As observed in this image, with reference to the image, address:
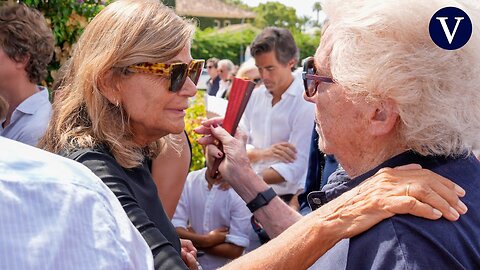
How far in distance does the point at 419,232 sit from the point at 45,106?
8.42ft

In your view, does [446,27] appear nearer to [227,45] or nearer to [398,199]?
[398,199]

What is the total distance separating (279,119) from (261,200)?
2592mm

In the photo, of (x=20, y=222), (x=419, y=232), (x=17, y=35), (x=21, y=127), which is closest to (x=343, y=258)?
(x=419, y=232)

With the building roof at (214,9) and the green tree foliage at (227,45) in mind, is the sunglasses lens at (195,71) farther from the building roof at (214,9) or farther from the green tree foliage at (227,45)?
the building roof at (214,9)

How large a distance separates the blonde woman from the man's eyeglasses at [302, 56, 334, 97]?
58cm


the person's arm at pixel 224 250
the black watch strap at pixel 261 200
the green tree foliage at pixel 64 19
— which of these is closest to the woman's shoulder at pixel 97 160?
the black watch strap at pixel 261 200

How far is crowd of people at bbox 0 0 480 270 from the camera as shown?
870 millimetres

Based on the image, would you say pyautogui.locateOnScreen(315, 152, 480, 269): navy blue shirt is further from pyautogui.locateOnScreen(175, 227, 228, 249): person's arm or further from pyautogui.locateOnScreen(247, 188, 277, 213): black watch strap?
pyautogui.locateOnScreen(175, 227, 228, 249): person's arm

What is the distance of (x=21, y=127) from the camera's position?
3365mm

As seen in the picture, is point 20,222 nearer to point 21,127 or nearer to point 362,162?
point 362,162

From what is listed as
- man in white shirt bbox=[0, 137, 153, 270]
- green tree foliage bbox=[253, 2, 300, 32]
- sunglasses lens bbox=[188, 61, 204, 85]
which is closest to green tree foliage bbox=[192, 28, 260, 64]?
sunglasses lens bbox=[188, 61, 204, 85]

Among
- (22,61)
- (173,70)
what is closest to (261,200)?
(173,70)

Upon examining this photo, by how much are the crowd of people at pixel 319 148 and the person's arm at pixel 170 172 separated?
0.4 inches

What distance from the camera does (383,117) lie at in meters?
1.79
